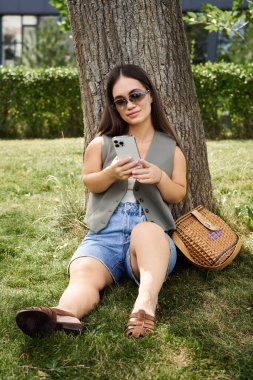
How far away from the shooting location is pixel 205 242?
340 centimetres

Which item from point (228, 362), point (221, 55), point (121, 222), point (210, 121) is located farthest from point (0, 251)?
point (221, 55)

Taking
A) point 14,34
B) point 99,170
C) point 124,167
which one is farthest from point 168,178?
point 14,34

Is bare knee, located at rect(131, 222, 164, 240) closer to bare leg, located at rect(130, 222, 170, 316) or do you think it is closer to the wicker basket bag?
bare leg, located at rect(130, 222, 170, 316)

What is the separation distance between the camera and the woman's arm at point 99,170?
9.91 ft

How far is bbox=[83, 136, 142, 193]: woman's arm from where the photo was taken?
302 cm

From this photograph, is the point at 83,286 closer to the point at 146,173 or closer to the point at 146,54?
the point at 146,173

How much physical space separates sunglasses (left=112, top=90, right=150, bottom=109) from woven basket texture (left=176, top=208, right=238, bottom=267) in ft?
2.84

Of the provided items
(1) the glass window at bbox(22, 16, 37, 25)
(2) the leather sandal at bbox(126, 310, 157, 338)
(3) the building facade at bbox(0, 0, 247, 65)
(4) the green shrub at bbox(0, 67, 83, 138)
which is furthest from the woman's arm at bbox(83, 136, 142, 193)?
(1) the glass window at bbox(22, 16, 37, 25)

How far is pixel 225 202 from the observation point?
4.49 m

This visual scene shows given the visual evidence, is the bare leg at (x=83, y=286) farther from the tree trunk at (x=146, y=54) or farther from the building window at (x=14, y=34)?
the building window at (x=14, y=34)

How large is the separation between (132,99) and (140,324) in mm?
1302

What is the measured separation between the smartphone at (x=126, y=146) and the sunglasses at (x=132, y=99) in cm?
28

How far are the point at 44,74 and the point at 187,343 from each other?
28.4ft

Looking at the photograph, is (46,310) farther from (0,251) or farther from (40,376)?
(0,251)
